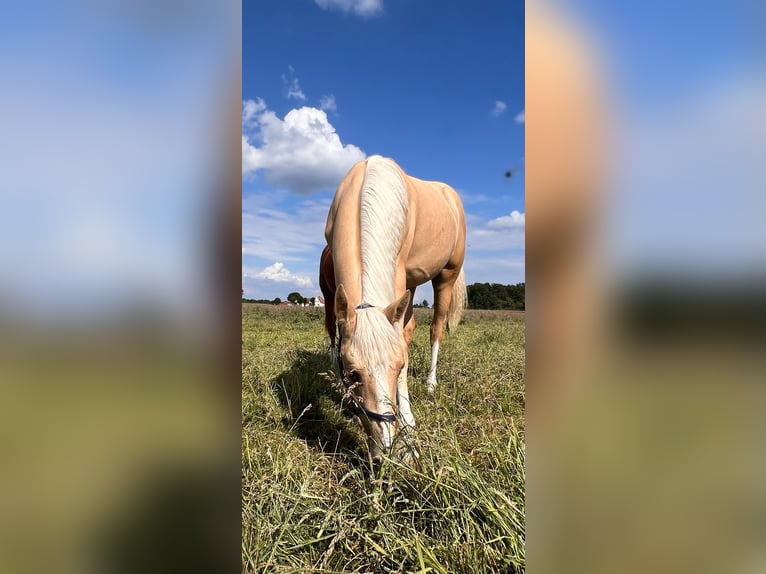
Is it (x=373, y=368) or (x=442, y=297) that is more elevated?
(x=442, y=297)

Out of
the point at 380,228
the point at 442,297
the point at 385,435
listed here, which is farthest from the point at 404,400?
the point at 442,297

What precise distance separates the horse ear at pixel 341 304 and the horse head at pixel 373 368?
0.12 ft

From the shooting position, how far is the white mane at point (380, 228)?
2523mm

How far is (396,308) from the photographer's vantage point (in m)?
2.36

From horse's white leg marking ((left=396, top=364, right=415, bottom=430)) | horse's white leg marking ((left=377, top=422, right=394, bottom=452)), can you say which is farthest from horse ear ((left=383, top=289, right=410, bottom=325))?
horse's white leg marking ((left=377, top=422, right=394, bottom=452))

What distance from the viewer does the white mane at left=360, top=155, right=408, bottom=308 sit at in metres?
2.52

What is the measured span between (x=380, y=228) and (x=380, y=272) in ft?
1.26

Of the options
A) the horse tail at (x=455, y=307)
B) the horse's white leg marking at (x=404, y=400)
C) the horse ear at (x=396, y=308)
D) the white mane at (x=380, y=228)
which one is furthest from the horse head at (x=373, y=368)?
the horse tail at (x=455, y=307)
